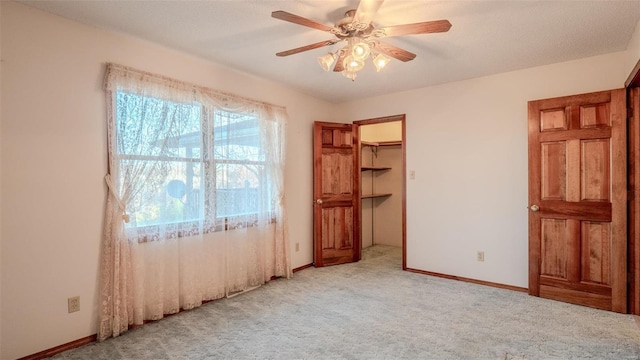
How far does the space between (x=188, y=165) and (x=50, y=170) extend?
103cm

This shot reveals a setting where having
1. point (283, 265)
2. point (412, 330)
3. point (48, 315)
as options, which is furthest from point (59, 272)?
point (412, 330)

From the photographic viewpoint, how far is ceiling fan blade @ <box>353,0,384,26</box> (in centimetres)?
179

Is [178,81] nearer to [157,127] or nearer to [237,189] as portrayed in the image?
[157,127]

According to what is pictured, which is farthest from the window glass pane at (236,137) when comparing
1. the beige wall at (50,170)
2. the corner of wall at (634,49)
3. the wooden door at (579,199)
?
the corner of wall at (634,49)

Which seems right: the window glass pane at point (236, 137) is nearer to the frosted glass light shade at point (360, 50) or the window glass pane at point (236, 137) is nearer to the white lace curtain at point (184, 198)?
the white lace curtain at point (184, 198)

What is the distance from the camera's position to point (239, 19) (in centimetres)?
238

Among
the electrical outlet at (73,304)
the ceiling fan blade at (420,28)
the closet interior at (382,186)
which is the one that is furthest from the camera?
the closet interior at (382,186)

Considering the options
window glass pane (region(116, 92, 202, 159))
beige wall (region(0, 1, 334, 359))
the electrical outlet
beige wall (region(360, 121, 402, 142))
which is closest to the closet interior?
beige wall (region(360, 121, 402, 142))

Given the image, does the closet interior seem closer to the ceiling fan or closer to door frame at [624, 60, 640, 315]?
door frame at [624, 60, 640, 315]

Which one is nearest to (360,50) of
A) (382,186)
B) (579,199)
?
(579,199)

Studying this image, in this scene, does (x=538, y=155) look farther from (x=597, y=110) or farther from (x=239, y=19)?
(x=239, y=19)

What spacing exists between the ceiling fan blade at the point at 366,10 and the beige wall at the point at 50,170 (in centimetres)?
200

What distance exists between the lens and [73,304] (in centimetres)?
235

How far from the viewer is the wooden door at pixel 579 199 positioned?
288cm
